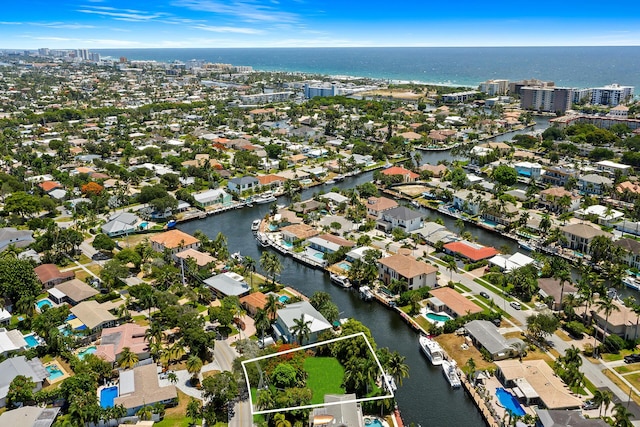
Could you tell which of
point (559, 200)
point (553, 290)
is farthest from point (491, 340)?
point (559, 200)

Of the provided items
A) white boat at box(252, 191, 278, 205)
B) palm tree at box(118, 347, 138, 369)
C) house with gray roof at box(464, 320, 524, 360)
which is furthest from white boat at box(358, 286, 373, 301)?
white boat at box(252, 191, 278, 205)

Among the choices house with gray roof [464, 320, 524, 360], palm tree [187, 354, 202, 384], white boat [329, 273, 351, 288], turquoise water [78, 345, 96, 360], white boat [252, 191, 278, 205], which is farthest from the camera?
white boat [252, 191, 278, 205]

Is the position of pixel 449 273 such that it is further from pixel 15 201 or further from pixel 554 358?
pixel 15 201

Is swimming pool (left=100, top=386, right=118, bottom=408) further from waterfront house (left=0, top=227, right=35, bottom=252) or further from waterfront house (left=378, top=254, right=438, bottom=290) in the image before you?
waterfront house (left=0, top=227, right=35, bottom=252)

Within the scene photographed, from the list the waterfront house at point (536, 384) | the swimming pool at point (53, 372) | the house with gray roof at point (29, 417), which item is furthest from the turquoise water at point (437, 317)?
the swimming pool at point (53, 372)

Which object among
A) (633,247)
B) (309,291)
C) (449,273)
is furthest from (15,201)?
(633,247)
